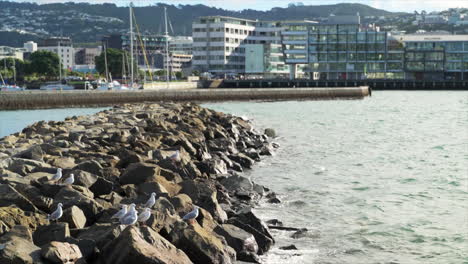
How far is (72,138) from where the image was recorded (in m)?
19.3

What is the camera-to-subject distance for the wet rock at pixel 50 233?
28.6 feet

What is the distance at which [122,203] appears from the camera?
11.0m

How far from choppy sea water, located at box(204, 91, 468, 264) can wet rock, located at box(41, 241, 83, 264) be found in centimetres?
346

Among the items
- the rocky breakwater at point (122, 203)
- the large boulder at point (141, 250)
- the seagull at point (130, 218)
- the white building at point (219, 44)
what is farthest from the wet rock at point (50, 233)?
the white building at point (219, 44)

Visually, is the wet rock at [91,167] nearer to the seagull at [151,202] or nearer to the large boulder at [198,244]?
the seagull at [151,202]

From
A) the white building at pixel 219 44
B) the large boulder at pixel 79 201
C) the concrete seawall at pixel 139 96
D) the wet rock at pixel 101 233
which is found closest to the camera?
the wet rock at pixel 101 233

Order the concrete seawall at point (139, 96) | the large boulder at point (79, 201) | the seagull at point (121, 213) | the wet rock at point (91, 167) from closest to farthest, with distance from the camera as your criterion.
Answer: the seagull at point (121, 213) → the large boulder at point (79, 201) → the wet rock at point (91, 167) → the concrete seawall at point (139, 96)

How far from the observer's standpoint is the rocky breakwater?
325 inches

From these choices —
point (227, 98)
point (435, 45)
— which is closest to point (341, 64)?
point (435, 45)

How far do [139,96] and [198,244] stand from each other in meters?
56.0

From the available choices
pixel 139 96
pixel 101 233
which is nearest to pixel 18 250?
pixel 101 233

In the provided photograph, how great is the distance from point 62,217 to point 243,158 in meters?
11.5

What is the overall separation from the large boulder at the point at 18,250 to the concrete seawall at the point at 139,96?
161 feet

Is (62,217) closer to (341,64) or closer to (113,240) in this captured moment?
(113,240)
